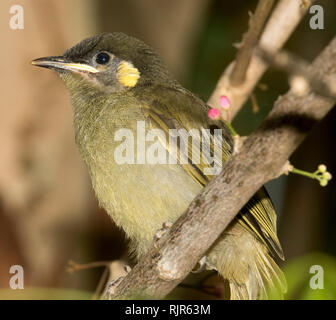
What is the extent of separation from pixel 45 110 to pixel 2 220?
1.11 metres

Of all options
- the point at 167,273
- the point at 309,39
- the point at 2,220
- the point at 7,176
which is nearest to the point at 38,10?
the point at 7,176

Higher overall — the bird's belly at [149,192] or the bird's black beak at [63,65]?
the bird's black beak at [63,65]

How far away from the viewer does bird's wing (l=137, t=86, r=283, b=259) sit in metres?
3.52

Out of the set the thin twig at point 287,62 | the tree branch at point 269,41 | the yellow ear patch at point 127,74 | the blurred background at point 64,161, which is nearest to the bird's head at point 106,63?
the yellow ear patch at point 127,74

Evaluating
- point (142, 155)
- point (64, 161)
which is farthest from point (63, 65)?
point (64, 161)

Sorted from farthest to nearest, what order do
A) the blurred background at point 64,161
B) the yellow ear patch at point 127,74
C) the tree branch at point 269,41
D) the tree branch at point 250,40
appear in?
the blurred background at point 64,161 → the yellow ear patch at point 127,74 → the tree branch at point 269,41 → the tree branch at point 250,40

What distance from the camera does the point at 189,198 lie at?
11.8ft

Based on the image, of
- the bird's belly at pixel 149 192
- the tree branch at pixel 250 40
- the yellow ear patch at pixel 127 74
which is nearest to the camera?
the tree branch at pixel 250 40

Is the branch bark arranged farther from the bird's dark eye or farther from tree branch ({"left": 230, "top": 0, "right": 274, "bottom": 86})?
the bird's dark eye

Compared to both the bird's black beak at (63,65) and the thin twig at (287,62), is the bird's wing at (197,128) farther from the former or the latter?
the thin twig at (287,62)

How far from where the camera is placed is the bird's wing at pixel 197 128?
11.6ft

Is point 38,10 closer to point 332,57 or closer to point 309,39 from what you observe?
point 309,39

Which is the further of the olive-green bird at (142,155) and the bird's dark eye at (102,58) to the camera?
the bird's dark eye at (102,58)

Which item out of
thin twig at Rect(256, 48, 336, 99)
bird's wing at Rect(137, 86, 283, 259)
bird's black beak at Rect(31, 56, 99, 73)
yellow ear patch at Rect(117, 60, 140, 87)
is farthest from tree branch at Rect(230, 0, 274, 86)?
thin twig at Rect(256, 48, 336, 99)
